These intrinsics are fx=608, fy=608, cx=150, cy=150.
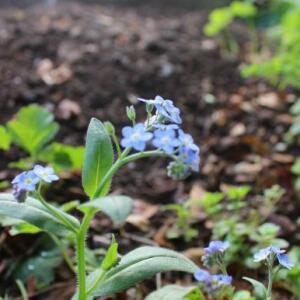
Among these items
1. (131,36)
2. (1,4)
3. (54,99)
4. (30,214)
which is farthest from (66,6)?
(30,214)

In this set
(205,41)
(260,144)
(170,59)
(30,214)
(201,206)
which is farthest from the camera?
(205,41)

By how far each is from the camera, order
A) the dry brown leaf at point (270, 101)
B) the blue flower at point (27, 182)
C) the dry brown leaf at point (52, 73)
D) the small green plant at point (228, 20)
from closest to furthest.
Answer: the blue flower at point (27, 182)
the dry brown leaf at point (52, 73)
the dry brown leaf at point (270, 101)
the small green plant at point (228, 20)

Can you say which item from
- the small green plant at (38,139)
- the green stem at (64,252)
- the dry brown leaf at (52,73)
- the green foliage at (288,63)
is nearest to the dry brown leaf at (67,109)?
the dry brown leaf at (52,73)

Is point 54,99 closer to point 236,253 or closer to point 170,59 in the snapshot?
point 170,59

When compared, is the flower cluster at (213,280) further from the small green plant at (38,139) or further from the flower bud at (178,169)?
the small green plant at (38,139)

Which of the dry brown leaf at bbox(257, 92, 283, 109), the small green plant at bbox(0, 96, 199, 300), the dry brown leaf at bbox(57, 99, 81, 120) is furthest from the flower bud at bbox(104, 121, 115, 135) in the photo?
the dry brown leaf at bbox(257, 92, 283, 109)

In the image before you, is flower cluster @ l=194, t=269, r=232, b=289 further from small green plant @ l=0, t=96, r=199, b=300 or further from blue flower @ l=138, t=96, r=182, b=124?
blue flower @ l=138, t=96, r=182, b=124
